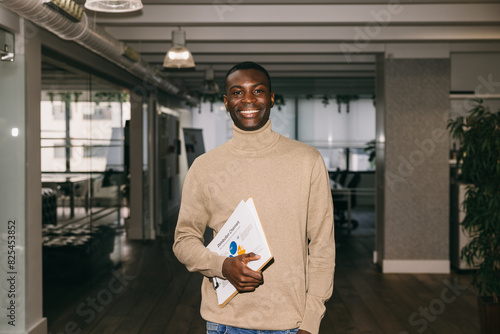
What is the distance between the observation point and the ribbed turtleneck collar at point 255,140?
1.42 meters

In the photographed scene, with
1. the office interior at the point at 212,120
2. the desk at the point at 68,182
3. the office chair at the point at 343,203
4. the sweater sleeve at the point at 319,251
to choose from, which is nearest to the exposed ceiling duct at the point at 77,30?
the office interior at the point at 212,120

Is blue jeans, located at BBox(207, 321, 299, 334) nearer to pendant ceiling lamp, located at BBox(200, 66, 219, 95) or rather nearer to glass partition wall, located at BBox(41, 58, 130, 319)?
glass partition wall, located at BBox(41, 58, 130, 319)

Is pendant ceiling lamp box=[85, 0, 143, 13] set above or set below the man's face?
above

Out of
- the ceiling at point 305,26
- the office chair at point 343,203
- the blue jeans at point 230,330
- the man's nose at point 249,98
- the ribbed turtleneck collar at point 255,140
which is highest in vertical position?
the ceiling at point 305,26

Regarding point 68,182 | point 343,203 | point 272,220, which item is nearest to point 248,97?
point 272,220

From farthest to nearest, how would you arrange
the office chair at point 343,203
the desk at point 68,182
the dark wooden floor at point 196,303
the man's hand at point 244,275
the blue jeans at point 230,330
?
1. the office chair at point 343,203
2. the desk at point 68,182
3. the dark wooden floor at point 196,303
4. the blue jeans at point 230,330
5. the man's hand at point 244,275

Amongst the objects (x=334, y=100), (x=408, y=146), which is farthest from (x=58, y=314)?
(x=334, y=100)

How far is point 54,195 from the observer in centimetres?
480

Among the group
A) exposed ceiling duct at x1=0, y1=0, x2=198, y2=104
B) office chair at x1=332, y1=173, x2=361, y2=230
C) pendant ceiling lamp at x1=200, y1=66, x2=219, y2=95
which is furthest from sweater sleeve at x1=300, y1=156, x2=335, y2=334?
office chair at x1=332, y1=173, x2=361, y2=230

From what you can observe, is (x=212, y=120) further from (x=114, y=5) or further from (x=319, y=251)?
(x=319, y=251)

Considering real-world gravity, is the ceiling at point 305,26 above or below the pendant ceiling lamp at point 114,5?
above

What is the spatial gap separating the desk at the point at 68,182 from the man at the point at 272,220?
3.45 meters

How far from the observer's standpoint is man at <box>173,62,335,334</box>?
1350 millimetres

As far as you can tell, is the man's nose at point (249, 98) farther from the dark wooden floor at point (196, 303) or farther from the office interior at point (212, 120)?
the dark wooden floor at point (196, 303)
